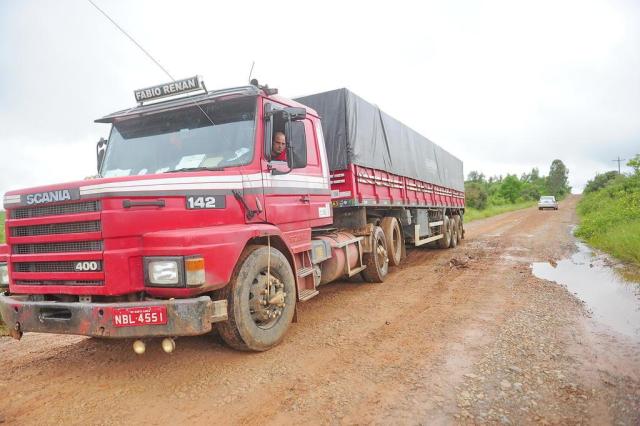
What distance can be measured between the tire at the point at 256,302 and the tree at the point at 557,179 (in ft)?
308

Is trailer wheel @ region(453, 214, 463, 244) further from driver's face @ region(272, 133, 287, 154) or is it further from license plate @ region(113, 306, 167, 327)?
license plate @ region(113, 306, 167, 327)

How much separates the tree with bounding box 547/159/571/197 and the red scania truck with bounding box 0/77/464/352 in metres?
93.5

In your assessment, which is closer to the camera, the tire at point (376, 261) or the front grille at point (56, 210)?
the front grille at point (56, 210)

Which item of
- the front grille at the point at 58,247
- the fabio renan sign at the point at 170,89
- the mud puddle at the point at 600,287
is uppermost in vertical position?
the fabio renan sign at the point at 170,89

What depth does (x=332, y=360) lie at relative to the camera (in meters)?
3.96

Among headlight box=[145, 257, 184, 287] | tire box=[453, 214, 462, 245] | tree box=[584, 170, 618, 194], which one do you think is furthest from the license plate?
tree box=[584, 170, 618, 194]

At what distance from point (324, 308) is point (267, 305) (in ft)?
6.27

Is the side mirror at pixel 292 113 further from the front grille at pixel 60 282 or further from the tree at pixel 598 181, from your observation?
the tree at pixel 598 181

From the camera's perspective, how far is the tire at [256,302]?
3816 mm

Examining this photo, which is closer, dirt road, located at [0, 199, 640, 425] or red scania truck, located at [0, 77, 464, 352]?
dirt road, located at [0, 199, 640, 425]

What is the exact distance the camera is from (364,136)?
7652 mm

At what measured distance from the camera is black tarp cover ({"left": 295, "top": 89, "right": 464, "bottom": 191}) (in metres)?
7.12

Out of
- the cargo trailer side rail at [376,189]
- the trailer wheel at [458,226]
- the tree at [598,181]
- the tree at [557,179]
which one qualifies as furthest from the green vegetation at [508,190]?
the cargo trailer side rail at [376,189]

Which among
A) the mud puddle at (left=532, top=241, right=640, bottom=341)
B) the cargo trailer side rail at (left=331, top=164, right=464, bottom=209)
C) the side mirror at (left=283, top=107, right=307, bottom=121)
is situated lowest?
the mud puddle at (left=532, top=241, right=640, bottom=341)
